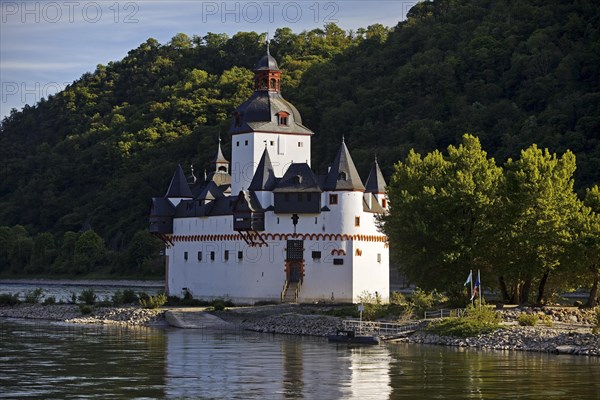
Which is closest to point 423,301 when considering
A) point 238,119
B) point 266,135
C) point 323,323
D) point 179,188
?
point 323,323

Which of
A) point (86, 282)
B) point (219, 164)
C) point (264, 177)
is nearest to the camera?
point (264, 177)

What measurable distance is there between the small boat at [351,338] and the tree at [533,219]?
1210 centimetres

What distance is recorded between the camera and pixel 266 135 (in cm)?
9406

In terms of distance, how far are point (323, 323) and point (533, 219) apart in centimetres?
1451

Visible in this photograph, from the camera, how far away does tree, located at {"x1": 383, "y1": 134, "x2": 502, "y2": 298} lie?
74062 millimetres

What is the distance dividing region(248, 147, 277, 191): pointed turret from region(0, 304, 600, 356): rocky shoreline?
995 centimetres

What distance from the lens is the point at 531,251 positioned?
73312mm

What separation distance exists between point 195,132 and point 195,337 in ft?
354

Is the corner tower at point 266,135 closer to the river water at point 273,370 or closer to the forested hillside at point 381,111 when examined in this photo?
the river water at point 273,370

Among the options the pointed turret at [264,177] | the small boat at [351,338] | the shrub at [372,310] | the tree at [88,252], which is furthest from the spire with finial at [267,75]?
the tree at [88,252]

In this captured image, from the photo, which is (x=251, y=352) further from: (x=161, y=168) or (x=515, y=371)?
(x=161, y=168)

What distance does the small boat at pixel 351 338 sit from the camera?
65.3m

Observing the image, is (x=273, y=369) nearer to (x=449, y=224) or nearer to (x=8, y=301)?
(x=449, y=224)

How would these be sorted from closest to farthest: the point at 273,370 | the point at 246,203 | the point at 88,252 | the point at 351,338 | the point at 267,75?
1. the point at 273,370
2. the point at 351,338
3. the point at 246,203
4. the point at 267,75
5. the point at 88,252
